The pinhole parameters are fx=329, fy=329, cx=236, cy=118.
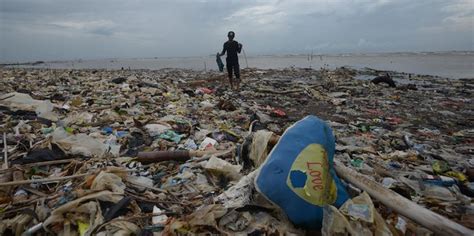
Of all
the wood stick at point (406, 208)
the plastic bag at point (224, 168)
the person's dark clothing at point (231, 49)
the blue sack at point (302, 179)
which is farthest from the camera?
the person's dark clothing at point (231, 49)

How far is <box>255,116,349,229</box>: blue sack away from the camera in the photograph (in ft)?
6.95

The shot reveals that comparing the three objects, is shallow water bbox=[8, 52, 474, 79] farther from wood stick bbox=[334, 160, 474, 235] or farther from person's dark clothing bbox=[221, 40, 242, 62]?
wood stick bbox=[334, 160, 474, 235]

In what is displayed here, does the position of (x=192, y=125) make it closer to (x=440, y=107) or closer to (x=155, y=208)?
(x=155, y=208)

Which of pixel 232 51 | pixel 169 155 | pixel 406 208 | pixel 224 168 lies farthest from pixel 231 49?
pixel 406 208

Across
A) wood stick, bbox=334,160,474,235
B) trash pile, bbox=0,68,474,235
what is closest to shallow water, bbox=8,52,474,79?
trash pile, bbox=0,68,474,235

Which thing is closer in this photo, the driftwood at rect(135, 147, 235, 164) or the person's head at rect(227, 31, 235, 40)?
the driftwood at rect(135, 147, 235, 164)

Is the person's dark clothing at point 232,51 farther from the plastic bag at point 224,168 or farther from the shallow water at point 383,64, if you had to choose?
the shallow water at point 383,64

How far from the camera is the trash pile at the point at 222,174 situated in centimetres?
217

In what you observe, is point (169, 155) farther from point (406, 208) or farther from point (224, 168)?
point (406, 208)

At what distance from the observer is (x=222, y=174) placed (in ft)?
10.3

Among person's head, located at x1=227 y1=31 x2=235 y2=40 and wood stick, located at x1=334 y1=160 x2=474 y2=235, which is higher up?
person's head, located at x1=227 y1=31 x2=235 y2=40

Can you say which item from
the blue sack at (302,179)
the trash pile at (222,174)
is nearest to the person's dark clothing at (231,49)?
the trash pile at (222,174)

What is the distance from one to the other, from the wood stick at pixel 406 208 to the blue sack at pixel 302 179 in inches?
8.6

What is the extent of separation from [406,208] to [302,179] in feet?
2.26
